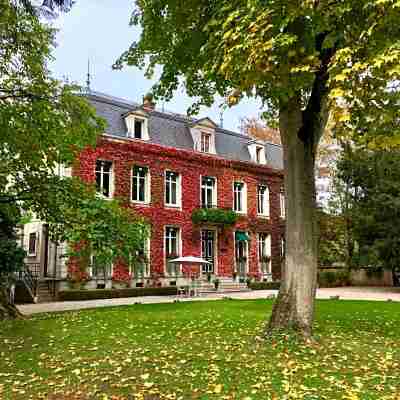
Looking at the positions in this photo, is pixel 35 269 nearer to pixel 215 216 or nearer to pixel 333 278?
pixel 215 216

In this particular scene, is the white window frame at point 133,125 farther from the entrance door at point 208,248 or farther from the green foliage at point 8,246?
the green foliage at point 8,246

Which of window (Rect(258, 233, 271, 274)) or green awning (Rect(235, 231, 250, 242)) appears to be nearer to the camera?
green awning (Rect(235, 231, 250, 242))

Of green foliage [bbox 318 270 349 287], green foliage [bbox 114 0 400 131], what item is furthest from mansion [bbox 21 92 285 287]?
green foliage [bbox 114 0 400 131]

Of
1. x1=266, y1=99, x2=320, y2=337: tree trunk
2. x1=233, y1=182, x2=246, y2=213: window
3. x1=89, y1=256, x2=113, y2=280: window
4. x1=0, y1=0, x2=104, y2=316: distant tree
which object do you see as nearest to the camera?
x1=266, y1=99, x2=320, y2=337: tree trunk

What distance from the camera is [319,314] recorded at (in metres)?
11.2

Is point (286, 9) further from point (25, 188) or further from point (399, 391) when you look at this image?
point (25, 188)

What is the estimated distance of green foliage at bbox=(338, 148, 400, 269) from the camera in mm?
23094

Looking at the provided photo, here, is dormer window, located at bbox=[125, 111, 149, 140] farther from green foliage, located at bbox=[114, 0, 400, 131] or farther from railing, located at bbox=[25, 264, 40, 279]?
green foliage, located at bbox=[114, 0, 400, 131]

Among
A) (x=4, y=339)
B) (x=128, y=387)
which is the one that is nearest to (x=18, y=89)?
(x=4, y=339)

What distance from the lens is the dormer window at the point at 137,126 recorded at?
22.8 metres

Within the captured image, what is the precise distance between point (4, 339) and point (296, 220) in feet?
19.0

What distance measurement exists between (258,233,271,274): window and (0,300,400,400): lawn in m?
17.8

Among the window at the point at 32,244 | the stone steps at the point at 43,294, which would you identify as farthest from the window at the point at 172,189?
the stone steps at the point at 43,294

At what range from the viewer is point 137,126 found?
23.3 metres
